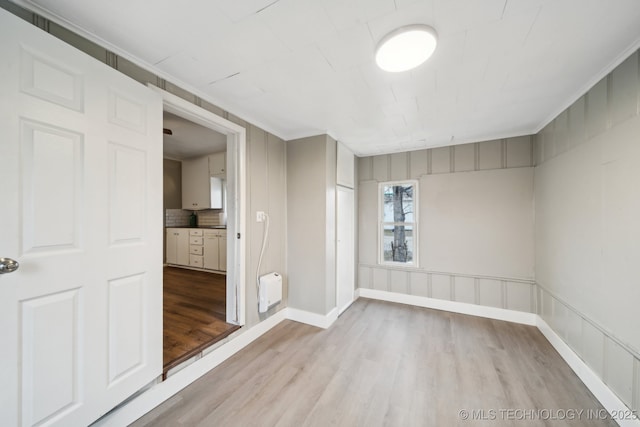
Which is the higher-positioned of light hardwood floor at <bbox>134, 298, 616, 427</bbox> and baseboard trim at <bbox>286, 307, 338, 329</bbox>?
baseboard trim at <bbox>286, 307, 338, 329</bbox>

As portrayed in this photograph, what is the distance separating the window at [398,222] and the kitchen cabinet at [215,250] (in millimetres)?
2968

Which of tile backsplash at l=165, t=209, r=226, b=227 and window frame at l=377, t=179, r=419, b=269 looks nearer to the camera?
window frame at l=377, t=179, r=419, b=269

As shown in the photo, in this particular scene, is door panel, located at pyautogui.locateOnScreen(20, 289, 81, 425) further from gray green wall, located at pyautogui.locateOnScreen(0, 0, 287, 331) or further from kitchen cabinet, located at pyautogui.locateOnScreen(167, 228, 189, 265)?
kitchen cabinet, located at pyautogui.locateOnScreen(167, 228, 189, 265)

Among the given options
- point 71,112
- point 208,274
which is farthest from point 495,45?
point 208,274

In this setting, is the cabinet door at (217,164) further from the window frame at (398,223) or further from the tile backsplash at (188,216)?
the window frame at (398,223)

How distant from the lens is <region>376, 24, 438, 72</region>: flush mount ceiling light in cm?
128

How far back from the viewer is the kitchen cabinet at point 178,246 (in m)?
4.97

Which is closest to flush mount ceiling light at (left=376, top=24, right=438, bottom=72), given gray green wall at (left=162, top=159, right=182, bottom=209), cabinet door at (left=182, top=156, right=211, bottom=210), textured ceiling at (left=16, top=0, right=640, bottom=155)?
textured ceiling at (left=16, top=0, right=640, bottom=155)

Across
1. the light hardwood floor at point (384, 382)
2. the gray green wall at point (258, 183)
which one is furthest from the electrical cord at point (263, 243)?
the light hardwood floor at point (384, 382)

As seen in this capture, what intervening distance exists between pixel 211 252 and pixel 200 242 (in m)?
0.35

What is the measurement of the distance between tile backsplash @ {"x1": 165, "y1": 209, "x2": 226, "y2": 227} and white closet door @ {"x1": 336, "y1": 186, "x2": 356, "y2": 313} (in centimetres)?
304

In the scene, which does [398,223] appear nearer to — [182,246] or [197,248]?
[197,248]

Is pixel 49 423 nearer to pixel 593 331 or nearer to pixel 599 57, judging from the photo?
pixel 593 331

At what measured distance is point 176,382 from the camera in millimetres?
1748
